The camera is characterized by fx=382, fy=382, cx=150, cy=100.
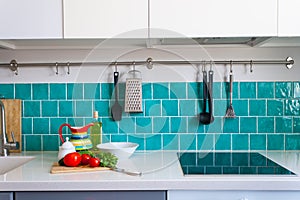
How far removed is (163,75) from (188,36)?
399 mm

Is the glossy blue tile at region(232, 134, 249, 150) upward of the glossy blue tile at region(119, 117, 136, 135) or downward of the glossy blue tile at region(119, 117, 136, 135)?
downward

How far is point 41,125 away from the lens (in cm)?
211

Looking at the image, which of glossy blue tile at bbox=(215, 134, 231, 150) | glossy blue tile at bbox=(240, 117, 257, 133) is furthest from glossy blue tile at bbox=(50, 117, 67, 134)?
glossy blue tile at bbox=(240, 117, 257, 133)

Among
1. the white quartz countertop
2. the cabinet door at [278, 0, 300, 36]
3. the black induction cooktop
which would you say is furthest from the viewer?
the cabinet door at [278, 0, 300, 36]

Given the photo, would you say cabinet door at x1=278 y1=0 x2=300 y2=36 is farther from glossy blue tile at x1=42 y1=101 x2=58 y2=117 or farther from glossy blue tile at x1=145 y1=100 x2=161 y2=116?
glossy blue tile at x1=42 y1=101 x2=58 y2=117

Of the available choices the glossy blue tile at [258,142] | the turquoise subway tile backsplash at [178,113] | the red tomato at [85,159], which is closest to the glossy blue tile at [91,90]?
the turquoise subway tile backsplash at [178,113]

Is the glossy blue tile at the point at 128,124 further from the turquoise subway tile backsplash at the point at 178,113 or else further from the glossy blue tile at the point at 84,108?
the glossy blue tile at the point at 84,108

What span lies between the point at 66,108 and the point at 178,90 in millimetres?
622

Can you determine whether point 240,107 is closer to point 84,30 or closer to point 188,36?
point 188,36

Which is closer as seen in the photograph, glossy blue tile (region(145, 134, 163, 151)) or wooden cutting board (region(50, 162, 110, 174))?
wooden cutting board (region(50, 162, 110, 174))

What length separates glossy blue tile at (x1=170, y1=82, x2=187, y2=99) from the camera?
2.07 m

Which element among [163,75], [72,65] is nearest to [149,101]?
[163,75]

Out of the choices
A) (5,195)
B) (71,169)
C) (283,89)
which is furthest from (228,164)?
(5,195)

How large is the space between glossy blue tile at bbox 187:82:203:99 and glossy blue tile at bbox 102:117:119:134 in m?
0.44
